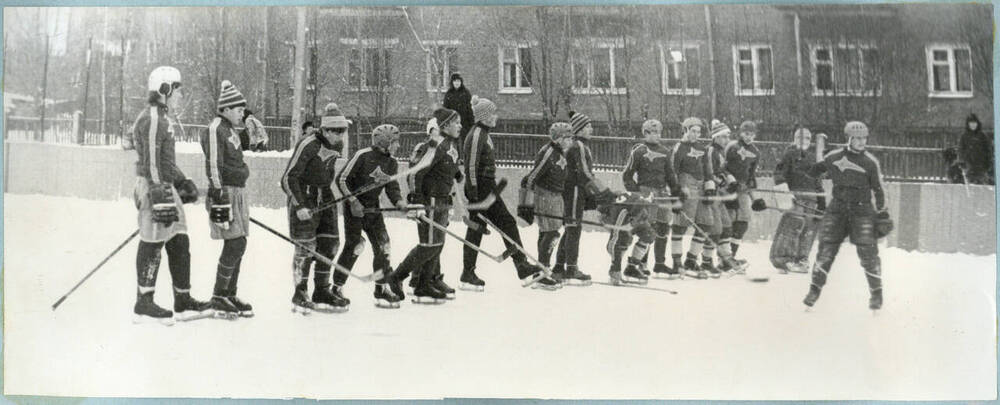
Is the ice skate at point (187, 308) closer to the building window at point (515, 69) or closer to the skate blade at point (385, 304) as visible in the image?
the skate blade at point (385, 304)

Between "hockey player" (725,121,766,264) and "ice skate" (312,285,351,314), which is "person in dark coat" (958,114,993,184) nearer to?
"hockey player" (725,121,766,264)

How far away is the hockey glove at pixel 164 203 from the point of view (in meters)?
8.24

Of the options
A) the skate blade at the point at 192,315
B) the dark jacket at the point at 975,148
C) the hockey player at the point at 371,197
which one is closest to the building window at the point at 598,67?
the hockey player at the point at 371,197

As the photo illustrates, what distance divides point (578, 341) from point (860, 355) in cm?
209

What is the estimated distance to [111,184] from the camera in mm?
8484

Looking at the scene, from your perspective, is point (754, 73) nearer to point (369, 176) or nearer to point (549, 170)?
point (549, 170)

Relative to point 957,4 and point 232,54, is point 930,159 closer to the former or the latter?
point 957,4

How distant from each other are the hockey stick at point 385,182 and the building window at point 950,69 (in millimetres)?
3794

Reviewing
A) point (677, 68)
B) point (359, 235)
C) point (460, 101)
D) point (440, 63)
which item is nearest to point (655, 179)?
point (677, 68)

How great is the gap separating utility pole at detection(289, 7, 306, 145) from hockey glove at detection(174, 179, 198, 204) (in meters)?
0.80

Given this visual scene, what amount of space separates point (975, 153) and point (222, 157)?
18.2 ft

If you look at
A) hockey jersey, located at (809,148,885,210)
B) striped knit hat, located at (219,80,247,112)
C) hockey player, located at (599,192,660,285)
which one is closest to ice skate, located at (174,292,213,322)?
striped knit hat, located at (219,80,247,112)

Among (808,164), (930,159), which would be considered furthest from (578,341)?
(930,159)

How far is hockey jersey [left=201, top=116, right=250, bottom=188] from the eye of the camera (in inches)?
325
